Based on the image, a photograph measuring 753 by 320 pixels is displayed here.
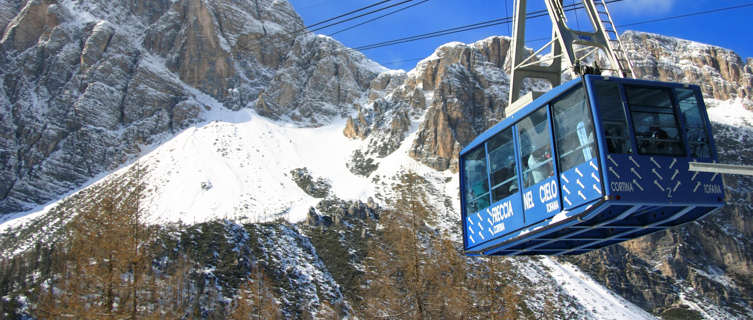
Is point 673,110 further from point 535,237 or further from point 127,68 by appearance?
point 127,68

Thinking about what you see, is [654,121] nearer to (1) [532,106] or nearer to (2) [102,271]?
(1) [532,106]

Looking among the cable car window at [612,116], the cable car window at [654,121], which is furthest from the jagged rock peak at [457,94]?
the cable car window at [612,116]

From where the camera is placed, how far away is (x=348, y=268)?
89.5 meters

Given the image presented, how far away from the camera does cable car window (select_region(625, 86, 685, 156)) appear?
686 inches

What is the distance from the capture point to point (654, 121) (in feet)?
58.1

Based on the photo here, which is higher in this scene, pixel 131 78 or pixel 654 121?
pixel 131 78

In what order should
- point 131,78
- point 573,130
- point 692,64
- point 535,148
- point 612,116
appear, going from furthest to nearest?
point 692,64 → point 131,78 → point 535,148 → point 573,130 → point 612,116

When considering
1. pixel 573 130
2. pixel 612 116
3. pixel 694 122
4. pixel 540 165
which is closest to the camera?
pixel 612 116

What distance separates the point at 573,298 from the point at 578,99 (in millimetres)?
74031

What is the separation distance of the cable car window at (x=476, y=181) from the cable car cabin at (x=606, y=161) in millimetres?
1544

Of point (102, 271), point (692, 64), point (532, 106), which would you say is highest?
point (692, 64)

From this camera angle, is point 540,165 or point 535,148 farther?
point 535,148

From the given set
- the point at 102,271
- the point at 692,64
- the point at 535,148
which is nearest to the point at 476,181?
the point at 535,148

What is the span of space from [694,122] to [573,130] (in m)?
3.43
